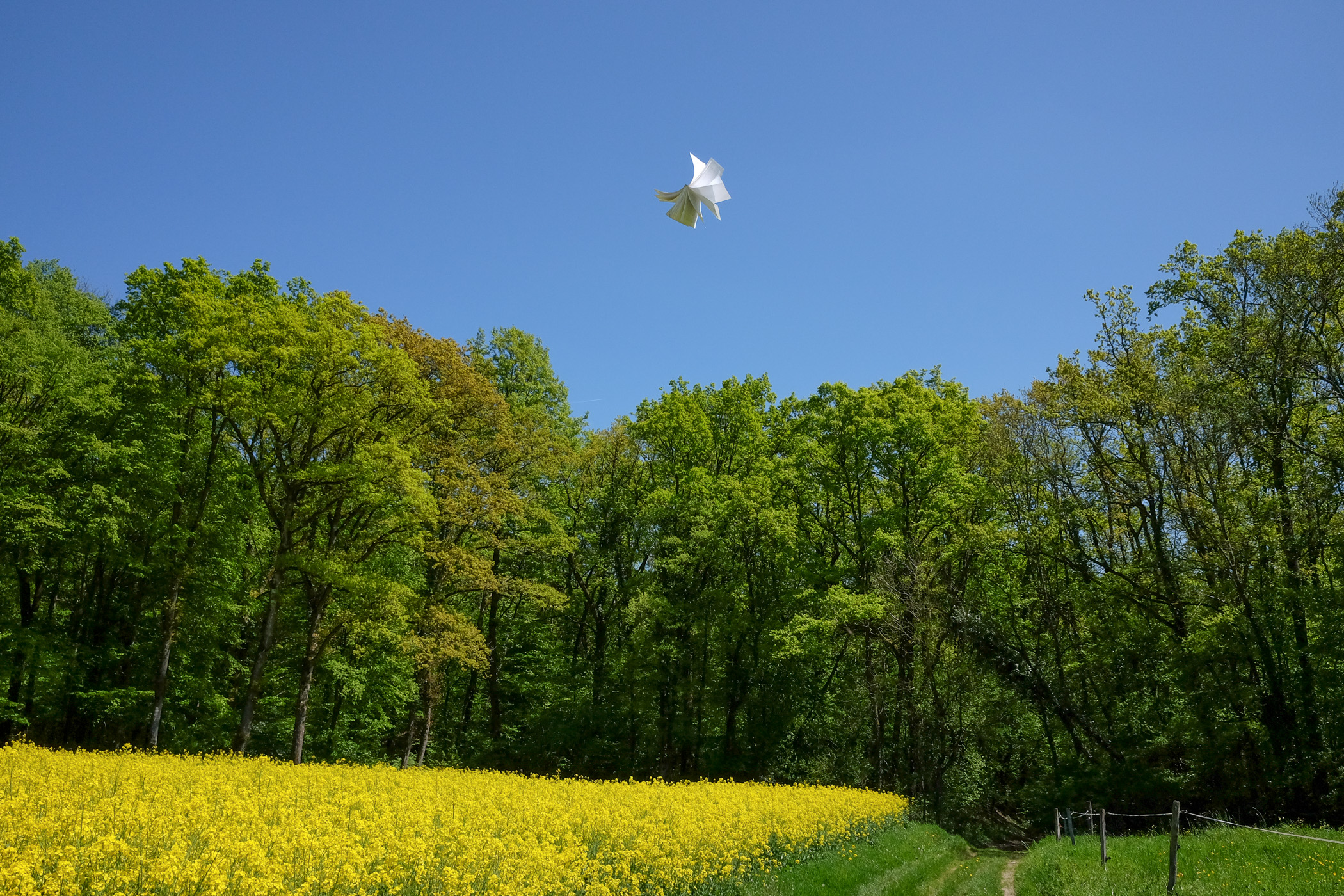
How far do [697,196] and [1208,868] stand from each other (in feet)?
35.0

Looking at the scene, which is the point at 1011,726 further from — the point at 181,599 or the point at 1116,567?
the point at 181,599

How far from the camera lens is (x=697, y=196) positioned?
9328 mm

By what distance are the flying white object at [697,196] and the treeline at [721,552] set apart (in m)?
14.8

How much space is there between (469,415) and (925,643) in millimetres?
17113

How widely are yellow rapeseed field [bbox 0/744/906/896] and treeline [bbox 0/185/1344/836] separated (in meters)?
8.85

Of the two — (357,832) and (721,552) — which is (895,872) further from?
(721,552)

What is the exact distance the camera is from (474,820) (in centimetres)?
1021

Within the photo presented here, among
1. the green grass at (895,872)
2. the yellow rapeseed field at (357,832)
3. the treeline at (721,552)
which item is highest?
the treeline at (721,552)

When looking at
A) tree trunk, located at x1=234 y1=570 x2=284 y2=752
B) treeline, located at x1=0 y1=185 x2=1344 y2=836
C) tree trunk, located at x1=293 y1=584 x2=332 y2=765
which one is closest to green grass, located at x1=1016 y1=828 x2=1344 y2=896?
treeline, located at x1=0 y1=185 x2=1344 y2=836

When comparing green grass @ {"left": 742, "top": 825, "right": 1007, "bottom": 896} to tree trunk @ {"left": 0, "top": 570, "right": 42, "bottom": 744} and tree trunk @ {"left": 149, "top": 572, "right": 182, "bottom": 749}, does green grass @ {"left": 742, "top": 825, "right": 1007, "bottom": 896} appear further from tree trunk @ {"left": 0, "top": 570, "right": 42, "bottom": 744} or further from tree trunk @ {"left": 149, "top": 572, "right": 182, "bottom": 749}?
tree trunk @ {"left": 0, "top": 570, "right": 42, "bottom": 744}

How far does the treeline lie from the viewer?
67.5 feet

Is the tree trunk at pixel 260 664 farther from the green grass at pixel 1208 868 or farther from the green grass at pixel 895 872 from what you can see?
the green grass at pixel 1208 868

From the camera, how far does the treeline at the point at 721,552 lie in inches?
810

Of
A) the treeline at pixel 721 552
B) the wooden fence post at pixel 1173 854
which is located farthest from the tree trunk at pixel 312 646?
the wooden fence post at pixel 1173 854
